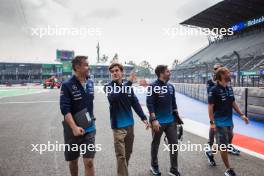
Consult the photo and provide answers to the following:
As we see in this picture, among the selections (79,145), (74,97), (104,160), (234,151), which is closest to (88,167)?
(79,145)

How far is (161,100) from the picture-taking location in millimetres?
3926

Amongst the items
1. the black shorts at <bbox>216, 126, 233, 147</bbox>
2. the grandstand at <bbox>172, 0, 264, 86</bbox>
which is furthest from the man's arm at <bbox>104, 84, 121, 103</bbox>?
the grandstand at <bbox>172, 0, 264, 86</bbox>

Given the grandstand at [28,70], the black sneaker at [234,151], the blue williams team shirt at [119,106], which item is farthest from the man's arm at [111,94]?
the grandstand at [28,70]

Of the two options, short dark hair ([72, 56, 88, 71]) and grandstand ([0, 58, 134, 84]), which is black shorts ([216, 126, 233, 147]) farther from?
grandstand ([0, 58, 134, 84])

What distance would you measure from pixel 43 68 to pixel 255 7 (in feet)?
199

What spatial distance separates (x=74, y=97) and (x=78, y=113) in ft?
0.65

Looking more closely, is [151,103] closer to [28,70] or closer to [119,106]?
[119,106]

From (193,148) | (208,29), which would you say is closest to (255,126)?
(193,148)

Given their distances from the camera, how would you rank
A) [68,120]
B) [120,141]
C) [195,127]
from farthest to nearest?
[195,127] → [120,141] → [68,120]

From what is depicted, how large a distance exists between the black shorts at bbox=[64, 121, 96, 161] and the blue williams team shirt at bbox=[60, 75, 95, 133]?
0.36ft

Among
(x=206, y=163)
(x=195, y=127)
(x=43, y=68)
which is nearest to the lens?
(x=206, y=163)

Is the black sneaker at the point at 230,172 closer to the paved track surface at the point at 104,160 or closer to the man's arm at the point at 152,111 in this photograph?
the paved track surface at the point at 104,160

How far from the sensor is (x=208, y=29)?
1772 inches

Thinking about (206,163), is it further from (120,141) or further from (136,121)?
(136,121)
